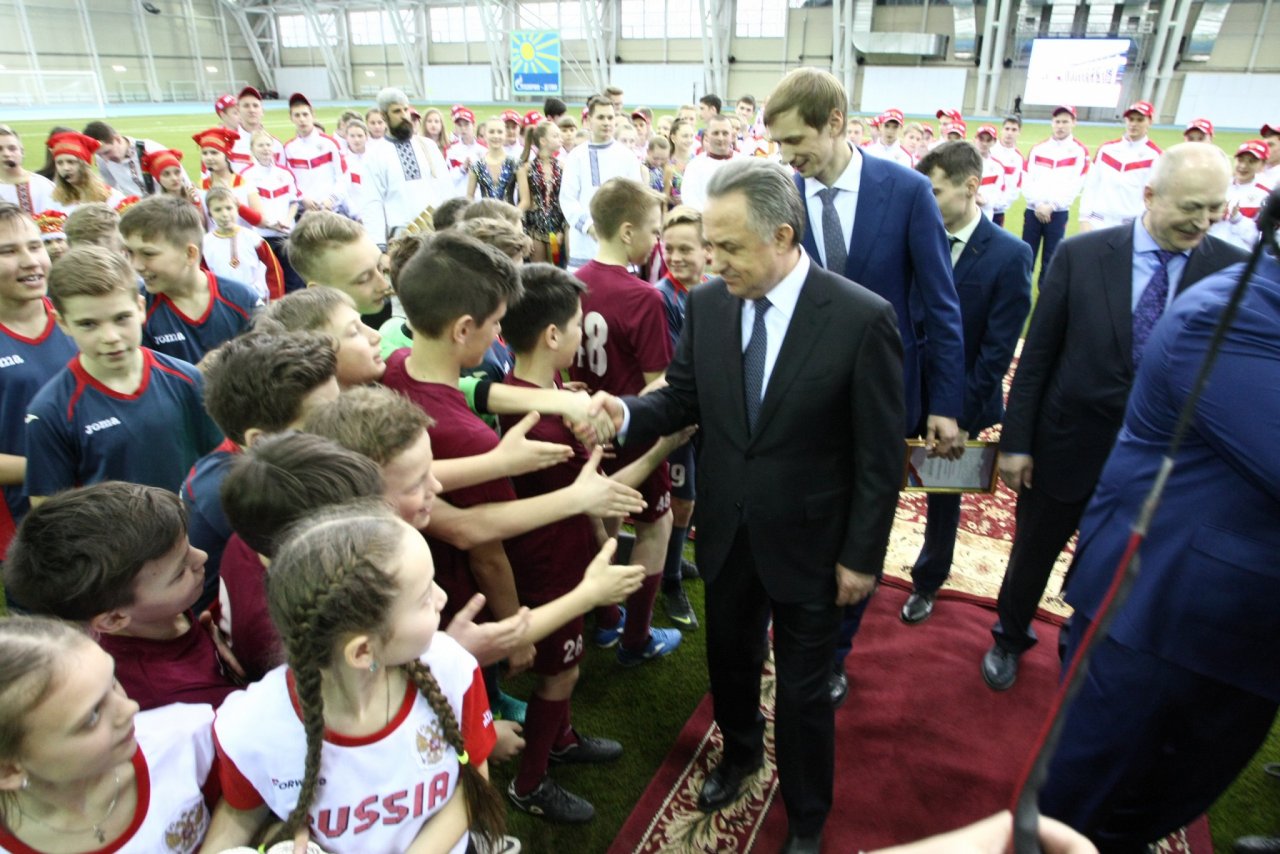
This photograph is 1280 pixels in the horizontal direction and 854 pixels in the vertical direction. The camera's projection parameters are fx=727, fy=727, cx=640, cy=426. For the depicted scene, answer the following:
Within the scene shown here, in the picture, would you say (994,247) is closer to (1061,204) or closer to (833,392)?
(833,392)

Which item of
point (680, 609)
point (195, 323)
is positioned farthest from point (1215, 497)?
point (195, 323)

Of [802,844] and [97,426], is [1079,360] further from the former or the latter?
[97,426]

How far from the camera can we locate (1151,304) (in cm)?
236

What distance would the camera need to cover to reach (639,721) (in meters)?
2.83

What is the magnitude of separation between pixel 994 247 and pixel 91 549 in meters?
3.16

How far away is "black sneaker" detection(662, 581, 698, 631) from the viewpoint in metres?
3.37

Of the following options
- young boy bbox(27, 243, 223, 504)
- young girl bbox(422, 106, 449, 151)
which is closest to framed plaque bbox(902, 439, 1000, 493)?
young boy bbox(27, 243, 223, 504)

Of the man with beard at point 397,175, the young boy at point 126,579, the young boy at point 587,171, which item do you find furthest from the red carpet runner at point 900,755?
the man with beard at point 397,175

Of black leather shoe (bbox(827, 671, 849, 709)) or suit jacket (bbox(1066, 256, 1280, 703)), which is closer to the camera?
suit jacket (bbox(1066, 256, 1280, 703))

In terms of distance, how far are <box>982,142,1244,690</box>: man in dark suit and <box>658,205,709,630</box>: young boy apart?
1.31m

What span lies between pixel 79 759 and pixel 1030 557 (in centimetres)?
292

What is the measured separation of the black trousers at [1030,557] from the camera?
272 cm

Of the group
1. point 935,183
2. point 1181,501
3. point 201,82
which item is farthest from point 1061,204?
point 201,82

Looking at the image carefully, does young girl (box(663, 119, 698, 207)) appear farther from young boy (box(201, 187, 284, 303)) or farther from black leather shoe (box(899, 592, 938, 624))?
black leather shoe (box(899, 592, 938, 624))
